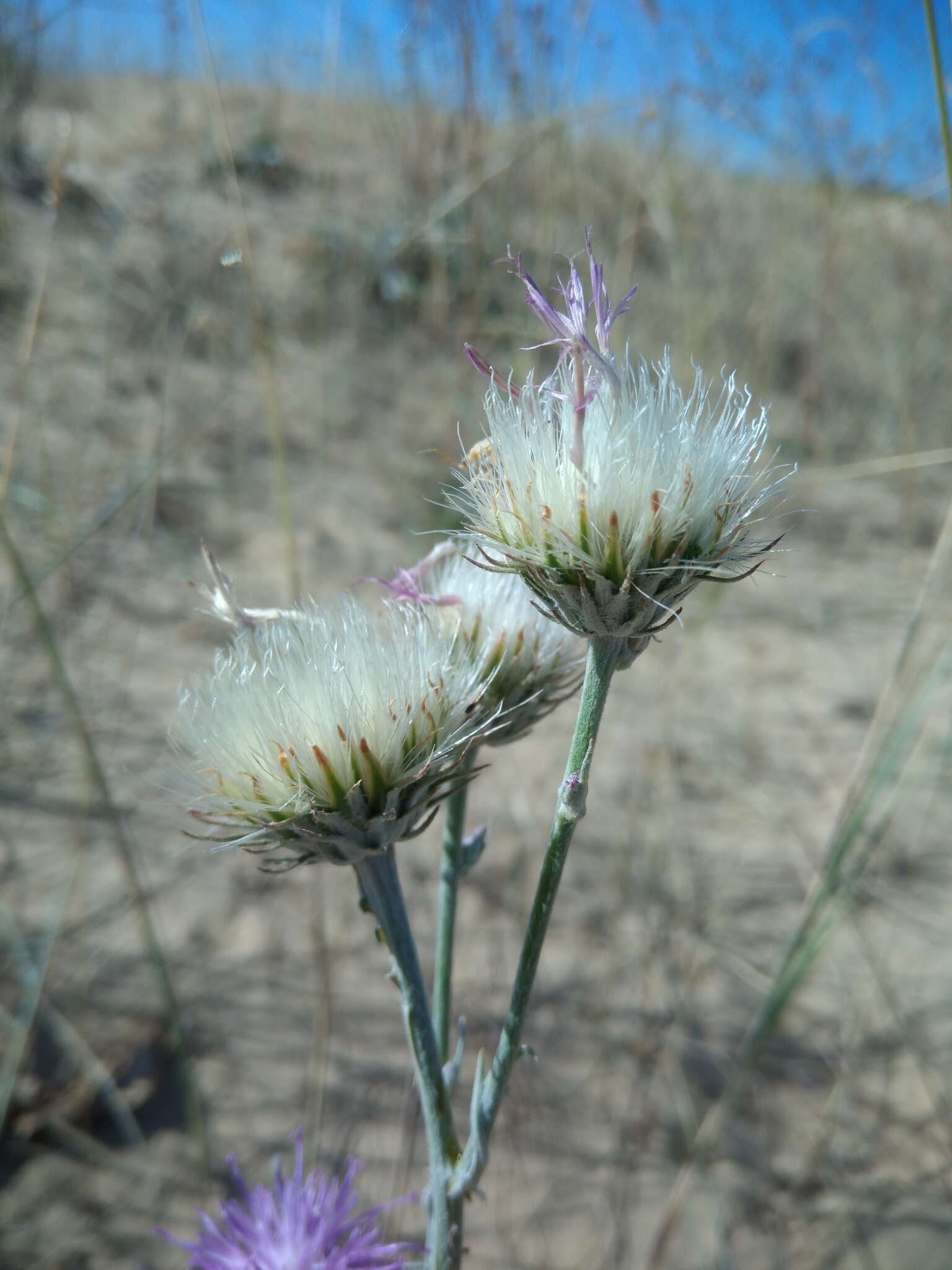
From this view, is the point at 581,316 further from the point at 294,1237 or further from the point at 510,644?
the point at 294,1237

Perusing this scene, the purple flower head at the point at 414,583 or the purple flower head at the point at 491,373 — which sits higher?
the purple flower head at the point at 491,373

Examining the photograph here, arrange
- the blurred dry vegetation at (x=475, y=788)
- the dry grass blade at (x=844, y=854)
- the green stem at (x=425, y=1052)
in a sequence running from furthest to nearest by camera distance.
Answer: the blurred dry vegetation at (x=475, y=788)
the dry grass blade at (x=844, y=854)
the green stem at (x=425, y=1052)

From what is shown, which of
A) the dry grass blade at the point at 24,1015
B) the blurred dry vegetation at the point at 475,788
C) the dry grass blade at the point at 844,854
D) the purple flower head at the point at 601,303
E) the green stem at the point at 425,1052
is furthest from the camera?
the blurred dry vegetation at the point at 475,788

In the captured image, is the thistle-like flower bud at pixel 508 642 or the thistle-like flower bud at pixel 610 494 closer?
the thistle-like flower bud at pixel 610 494

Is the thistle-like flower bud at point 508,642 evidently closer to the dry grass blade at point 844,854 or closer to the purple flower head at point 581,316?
the purple flower head at point 581,316

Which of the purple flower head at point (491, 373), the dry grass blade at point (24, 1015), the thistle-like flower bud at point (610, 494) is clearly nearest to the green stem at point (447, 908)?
the thistle-like flower bud at point (610, 494)

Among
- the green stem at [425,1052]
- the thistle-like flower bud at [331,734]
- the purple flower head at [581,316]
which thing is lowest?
A: the green stem at [425,1052]
